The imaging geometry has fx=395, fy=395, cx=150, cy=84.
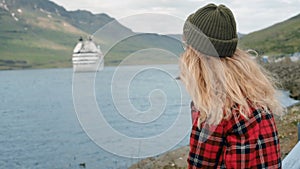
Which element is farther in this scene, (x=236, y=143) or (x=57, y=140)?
(x=57, y=140)

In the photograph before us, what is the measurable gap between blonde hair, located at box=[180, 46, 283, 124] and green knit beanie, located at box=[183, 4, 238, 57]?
0.13 feet

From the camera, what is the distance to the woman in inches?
77.5

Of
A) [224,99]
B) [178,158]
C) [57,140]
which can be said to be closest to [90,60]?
[224,99]

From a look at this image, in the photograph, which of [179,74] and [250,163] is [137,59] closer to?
[179,74]

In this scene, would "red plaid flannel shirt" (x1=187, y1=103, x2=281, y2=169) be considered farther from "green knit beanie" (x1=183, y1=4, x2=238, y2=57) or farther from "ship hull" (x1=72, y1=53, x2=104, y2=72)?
"ship hull" (x1=72, y1=53, x2=104, y2=72)

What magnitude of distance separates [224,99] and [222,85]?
7 cm

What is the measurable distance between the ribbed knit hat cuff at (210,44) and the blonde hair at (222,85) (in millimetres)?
27

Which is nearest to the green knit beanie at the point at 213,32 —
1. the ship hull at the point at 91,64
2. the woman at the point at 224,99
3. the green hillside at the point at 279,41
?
the woman at the point at 224,99

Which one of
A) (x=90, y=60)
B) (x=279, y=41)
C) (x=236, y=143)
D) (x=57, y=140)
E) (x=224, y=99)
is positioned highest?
(x=224, y=99)

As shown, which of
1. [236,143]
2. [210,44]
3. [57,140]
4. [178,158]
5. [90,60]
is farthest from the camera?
[57,140]

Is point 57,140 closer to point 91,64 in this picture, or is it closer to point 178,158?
point 178,158

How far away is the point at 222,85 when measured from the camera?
2.01m

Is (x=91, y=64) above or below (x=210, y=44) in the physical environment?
below

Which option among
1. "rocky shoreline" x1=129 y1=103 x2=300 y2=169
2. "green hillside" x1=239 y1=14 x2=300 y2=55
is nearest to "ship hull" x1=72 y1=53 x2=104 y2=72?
"rocky shoreline" x1=129 y1=103 x2=300 y2=169
